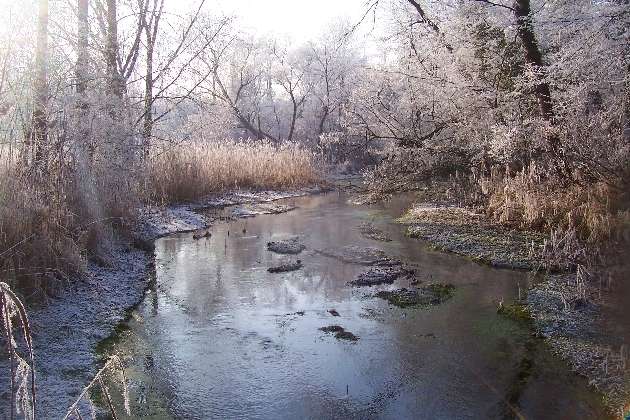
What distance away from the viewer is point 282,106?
35.2m

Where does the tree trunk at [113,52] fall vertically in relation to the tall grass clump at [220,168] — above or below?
above

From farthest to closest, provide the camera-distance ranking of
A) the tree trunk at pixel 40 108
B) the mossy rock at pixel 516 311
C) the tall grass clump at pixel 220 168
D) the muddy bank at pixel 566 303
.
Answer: the tall grass clump at pixel 220 168, the tree trunk at pixel 40 108, the mossy rock at pixel 516 311, the muddy bank at pixel 566 303

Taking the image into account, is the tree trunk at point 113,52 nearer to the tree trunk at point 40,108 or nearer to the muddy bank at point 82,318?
the muddy bank at point 82,318

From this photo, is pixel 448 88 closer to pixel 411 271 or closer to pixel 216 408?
pixel 411 271

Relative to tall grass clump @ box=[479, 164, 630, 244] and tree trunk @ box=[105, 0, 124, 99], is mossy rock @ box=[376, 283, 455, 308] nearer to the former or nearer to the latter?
tall grass clump @ box=[479, 164, 630, 244]

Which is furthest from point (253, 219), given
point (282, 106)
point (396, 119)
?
point (282, 106)

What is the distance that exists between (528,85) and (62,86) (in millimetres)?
6096

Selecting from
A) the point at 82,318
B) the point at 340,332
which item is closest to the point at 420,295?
the point at 340,332

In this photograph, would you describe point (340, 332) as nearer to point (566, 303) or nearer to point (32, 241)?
point (566, 303)

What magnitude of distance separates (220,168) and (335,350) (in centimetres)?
996

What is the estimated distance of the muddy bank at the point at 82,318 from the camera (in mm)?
3283

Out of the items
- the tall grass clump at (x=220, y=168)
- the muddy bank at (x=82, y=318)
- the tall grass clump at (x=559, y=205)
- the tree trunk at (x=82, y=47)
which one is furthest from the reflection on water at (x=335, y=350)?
the tall grass clump at (x=220, y=168)

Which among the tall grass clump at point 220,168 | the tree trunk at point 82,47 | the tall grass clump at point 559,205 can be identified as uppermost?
the tree trunk at point 82,47

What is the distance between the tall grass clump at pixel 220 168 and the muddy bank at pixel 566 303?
5.32m
